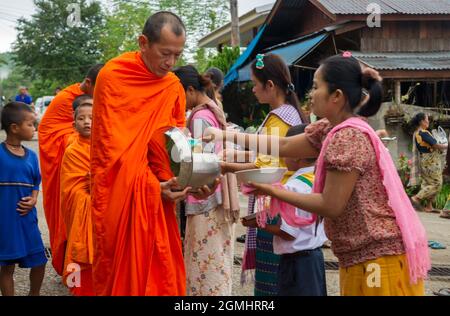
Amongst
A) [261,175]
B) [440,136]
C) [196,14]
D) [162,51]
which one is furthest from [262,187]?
[196,14]

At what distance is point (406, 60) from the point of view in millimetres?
11914

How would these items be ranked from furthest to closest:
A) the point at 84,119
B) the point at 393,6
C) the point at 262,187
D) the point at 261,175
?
the point at 393,6 < the point at 84,119 < the point at 261,175 < the point at 262,187

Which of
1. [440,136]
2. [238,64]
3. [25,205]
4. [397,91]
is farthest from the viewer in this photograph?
[238,64]

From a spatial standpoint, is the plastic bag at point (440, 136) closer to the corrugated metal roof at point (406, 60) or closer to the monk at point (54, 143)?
the corrugated metal roof at point (406, 60)

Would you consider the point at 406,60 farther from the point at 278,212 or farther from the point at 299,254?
the point at 278,212

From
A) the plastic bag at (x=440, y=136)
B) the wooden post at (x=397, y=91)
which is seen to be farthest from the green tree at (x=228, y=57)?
the plastic bag at (x=440, y=136)

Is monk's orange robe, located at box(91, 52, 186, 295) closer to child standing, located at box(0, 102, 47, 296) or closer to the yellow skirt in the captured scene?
the yellow skirt

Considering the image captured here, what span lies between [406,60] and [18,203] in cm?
893

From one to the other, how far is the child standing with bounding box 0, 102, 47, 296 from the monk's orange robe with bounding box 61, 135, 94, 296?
27 cm

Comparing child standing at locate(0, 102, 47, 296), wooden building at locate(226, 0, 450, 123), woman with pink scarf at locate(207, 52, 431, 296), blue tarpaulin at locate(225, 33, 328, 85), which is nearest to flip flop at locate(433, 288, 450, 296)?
woman with pink scarf at locate(207, 52, 431, 296)

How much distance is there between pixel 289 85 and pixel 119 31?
3194 centimetres

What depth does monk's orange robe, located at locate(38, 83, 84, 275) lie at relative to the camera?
210 inches
